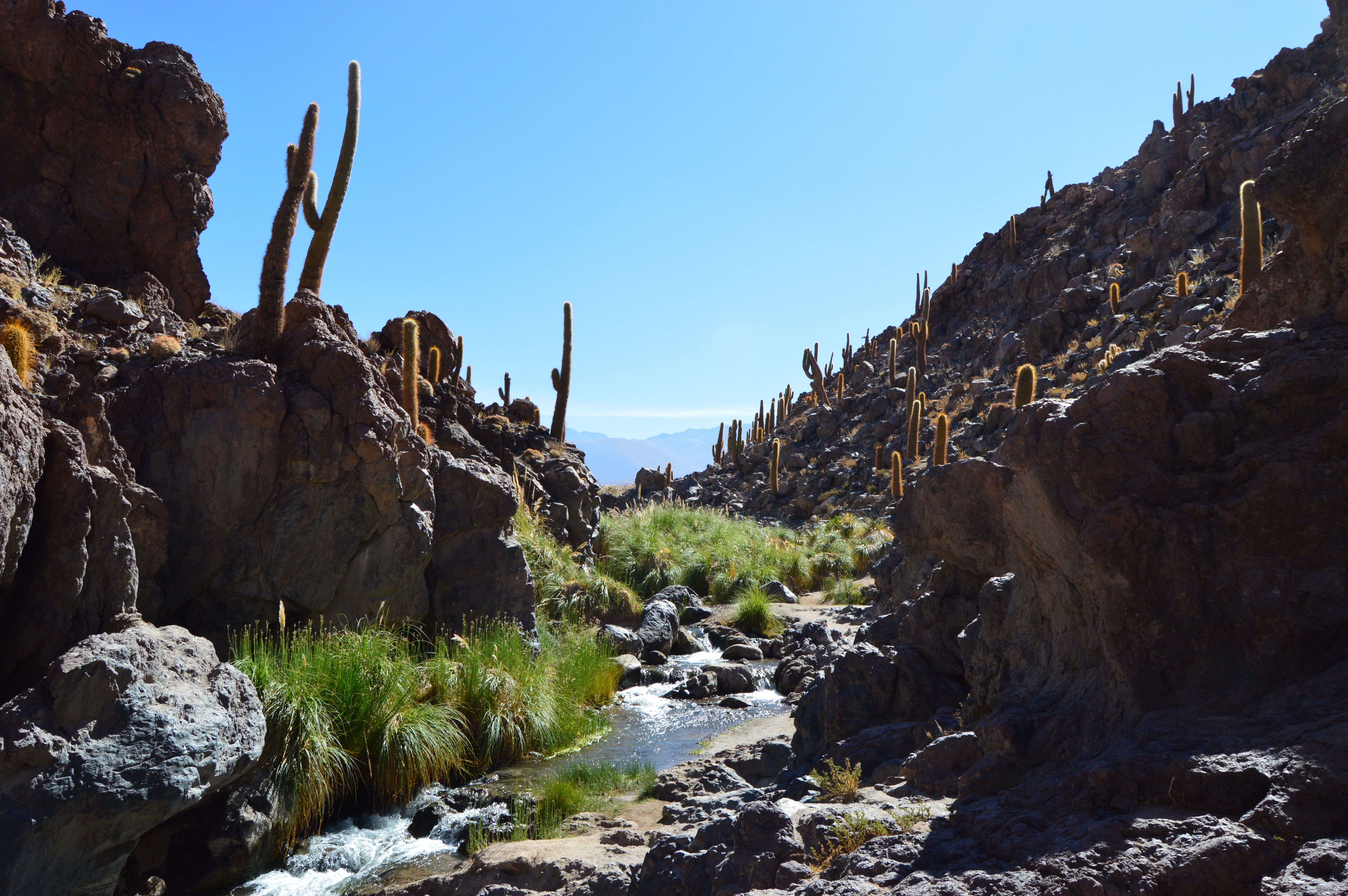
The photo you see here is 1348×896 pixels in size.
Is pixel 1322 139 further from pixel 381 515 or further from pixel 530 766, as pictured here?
pixel 381 515

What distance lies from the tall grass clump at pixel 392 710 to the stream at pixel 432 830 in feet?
0.63

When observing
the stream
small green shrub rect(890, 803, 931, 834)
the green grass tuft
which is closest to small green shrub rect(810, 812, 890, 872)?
small green shrub rect(890, 803, 931, 834)

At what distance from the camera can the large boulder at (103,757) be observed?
4.65 meters

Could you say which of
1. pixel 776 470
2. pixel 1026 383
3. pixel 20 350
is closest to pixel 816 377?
pixel 776 470

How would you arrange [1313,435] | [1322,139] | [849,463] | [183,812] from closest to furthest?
[1313,435]
[1322,139]
[183,812]
[849,463]

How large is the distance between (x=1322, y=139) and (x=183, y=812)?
26.5ft

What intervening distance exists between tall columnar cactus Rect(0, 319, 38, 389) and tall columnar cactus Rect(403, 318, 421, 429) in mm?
5402

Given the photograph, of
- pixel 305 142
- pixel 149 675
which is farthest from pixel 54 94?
pixel 149 675

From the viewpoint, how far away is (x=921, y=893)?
2.88m

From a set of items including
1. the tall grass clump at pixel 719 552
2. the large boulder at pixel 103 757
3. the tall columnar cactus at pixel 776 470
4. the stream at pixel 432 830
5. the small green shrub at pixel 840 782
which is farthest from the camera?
the tall columnar cactus at pixel 776 470

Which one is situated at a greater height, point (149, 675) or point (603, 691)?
point (149, 675)

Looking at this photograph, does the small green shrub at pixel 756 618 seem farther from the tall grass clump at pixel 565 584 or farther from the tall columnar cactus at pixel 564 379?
the tall columnar cactus at pixel 564 379

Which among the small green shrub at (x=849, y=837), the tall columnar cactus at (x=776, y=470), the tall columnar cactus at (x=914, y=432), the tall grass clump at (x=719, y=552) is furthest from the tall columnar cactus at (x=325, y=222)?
the tall columnar cactus at (x=776, y=470)

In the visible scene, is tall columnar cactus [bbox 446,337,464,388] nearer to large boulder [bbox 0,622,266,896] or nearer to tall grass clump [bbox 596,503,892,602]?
tall grass clump [bbox 596,503,892,602]
